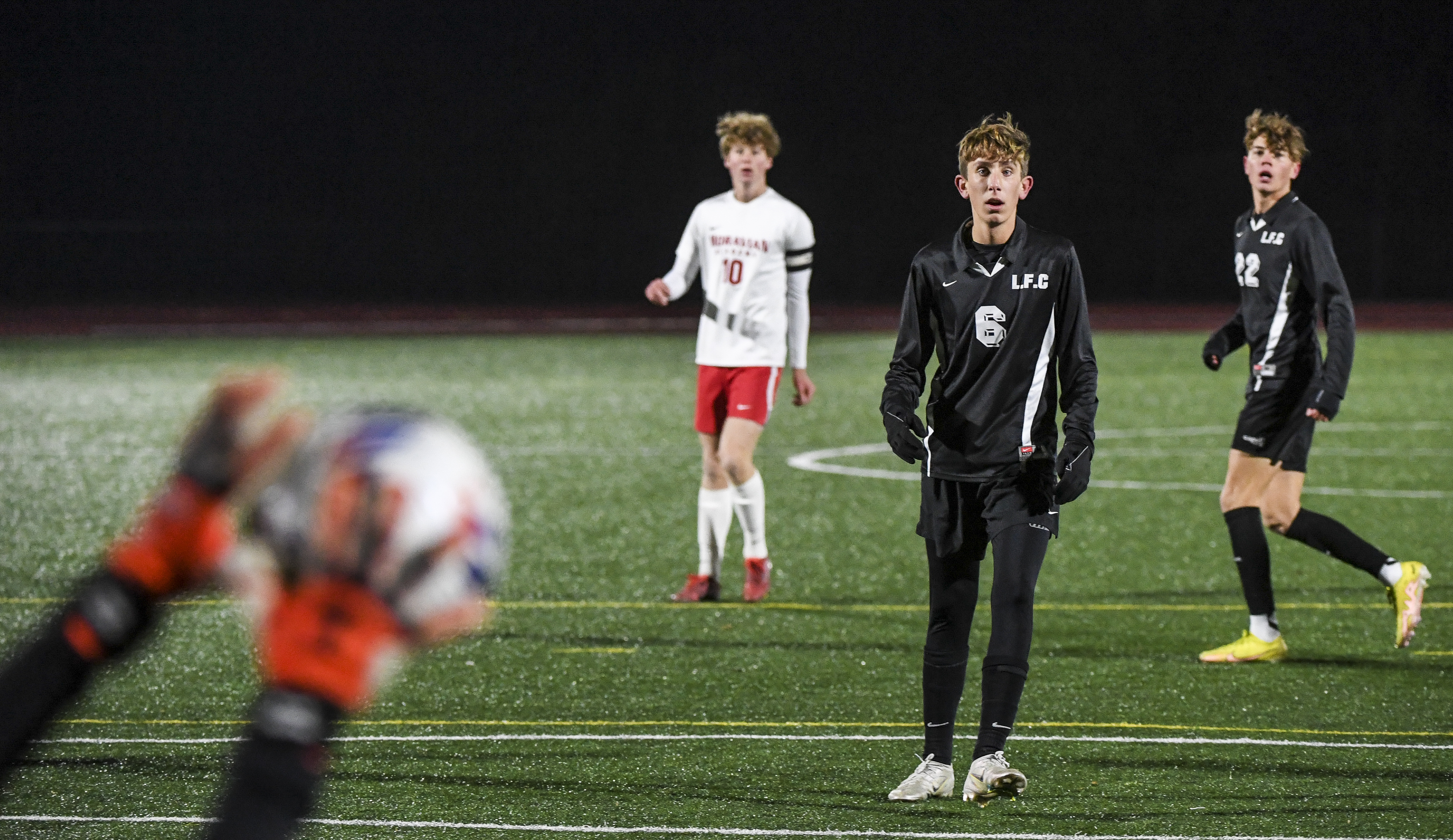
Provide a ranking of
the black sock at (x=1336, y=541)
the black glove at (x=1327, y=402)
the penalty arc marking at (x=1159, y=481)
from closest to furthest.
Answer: the black glove at (x=1327, y=402) < the black sock at (x=1336, y=541) < the penalty arc marking at (x=1159, y=481)

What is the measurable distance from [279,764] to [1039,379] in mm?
3329

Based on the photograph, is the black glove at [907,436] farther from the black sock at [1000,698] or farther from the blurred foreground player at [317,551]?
the blurred foreground player at [317,551]

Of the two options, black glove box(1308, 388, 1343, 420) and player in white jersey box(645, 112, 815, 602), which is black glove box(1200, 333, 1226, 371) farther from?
player in white jersey box(645, 112, 815, 602)

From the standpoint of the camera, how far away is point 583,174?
35.1 m

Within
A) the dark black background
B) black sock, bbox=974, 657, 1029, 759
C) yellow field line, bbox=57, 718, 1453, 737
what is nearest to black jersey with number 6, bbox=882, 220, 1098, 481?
black sock, bbox=974, 657, 1029, 759

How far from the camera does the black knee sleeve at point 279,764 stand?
1.35 m

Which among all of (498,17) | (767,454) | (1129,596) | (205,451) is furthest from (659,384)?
(498,17)

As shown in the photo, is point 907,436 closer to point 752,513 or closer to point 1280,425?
point 1280,425

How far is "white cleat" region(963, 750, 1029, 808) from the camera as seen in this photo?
4184 millimetres

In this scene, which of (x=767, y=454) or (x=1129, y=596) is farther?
(x=767, y=454)

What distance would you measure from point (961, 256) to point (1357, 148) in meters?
32.3

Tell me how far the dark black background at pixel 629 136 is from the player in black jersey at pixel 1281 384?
87.6 feet

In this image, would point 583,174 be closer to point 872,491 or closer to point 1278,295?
point 872,491

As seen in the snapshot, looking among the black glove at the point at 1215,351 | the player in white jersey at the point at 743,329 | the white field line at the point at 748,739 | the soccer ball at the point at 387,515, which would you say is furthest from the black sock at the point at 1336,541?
the soccer ball at the point at 387,515
